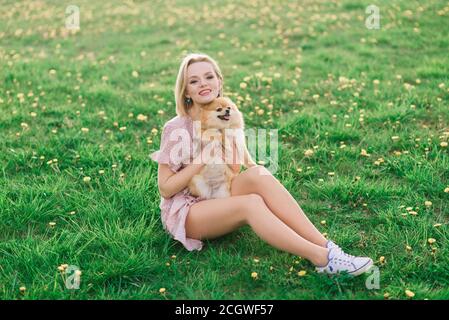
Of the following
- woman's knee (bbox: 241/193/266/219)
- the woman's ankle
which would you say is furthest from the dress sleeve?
the woman's ankle

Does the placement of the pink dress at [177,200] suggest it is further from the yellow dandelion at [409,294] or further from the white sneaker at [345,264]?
the yellow dandelion at [409,294]

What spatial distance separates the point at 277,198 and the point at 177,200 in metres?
0.66

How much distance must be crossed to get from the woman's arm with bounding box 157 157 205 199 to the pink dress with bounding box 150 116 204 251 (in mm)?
50

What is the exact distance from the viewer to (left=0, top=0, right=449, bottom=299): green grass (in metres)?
3.40

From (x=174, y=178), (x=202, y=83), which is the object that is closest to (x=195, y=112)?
(x=202, y=83)

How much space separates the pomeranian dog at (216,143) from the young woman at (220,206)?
7 centimetres

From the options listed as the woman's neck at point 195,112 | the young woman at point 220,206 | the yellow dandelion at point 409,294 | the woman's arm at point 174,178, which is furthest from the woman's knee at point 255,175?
the yellow dandelion at point 409,294

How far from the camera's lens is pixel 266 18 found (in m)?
9.48

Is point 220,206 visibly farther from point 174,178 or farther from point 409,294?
point 409,294

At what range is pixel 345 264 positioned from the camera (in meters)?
3.21

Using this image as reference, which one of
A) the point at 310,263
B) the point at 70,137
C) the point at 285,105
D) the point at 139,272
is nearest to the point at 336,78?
the point at 285,105

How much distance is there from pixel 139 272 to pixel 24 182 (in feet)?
5.29

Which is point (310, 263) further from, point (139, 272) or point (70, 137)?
point (70, 137)

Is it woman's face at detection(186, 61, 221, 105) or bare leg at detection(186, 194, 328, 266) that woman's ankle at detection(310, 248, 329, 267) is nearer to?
bare leg at detection(186, 194, 328, 266)
